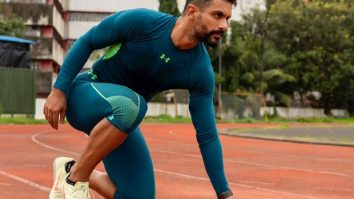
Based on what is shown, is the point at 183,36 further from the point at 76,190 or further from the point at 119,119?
the point at 76,190

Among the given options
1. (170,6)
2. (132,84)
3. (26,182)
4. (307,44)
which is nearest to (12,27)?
(170,6)

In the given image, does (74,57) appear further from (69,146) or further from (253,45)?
(253,45)

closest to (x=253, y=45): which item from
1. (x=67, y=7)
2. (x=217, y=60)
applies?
(x=217, y=60)

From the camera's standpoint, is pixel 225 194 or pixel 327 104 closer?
pixel 225 194

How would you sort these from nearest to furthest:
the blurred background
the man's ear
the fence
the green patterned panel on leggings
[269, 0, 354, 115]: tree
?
1. the green patterned panel on leggings
2. the man's ear
3. the fence
4. the blurred background
5. [269, 0, 354, 115]: tree

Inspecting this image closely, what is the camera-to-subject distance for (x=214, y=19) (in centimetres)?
356

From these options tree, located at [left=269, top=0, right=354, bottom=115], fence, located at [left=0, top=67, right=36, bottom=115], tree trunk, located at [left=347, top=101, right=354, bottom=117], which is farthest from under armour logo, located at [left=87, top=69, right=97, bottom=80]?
tree trunk, located at [left=347, top=101, right=354, bottom=117]

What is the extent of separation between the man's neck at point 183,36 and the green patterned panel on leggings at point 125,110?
1.51 feet

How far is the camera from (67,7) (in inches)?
2090

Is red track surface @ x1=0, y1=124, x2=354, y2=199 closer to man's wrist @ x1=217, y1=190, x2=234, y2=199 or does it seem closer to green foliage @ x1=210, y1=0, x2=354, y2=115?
man's wrist @ x1=217, y1=190, x2=234, y2=199

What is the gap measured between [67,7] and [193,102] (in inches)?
1987

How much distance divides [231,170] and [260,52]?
33.9 m

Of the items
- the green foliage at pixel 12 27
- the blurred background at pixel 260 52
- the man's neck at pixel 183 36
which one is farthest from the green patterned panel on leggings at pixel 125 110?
the green foliage at pixel 12 27

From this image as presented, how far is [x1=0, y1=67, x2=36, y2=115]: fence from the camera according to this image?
28.6 metres
